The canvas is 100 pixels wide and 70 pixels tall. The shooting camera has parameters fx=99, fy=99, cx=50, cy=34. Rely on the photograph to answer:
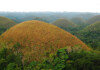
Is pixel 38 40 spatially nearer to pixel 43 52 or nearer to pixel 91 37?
pixel 43 52

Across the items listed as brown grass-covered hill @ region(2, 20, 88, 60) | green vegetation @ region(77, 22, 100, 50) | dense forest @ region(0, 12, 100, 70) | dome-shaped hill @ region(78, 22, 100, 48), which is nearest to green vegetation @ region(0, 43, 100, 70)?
dense forest @ region(0, 12, 100, 70)

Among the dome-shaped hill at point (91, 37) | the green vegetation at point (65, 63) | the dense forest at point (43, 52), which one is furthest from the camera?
the dome-shaped hill at point (91, 37)

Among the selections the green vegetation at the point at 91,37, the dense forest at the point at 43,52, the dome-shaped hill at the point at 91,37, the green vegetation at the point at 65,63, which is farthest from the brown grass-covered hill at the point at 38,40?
the dome-shaped hill at the point at 91,37

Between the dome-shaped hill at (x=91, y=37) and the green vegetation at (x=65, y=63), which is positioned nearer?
the green vegetation at (x=65, y=63)

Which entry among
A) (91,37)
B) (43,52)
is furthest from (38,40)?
(91,37)

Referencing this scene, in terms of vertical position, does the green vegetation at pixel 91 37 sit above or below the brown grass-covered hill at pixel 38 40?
below

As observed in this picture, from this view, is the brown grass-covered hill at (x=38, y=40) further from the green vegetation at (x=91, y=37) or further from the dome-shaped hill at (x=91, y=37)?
the dome-shaped hill at (x=91, y=37)

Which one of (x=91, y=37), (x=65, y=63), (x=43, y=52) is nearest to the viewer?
(x=65, y=63)

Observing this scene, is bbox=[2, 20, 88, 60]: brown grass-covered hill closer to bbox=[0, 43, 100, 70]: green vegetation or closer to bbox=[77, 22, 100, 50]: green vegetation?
bbox=[0, 43, 100, 70]: green vegetation

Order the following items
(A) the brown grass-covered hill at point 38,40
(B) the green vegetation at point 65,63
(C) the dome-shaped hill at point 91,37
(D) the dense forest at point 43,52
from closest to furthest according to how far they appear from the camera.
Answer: (B) the green vegetation at point 65,63
(D) the dense forest at point 43,52
(A) the brown grass-covered hill at point 38,40
(C) the dome-shaped hill at point 91,37
